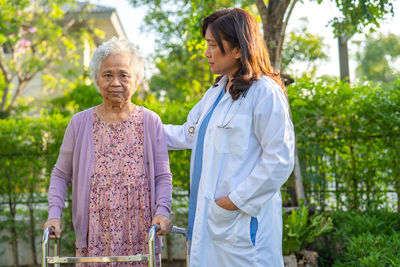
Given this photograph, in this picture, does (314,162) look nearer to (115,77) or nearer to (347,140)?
(347,140)

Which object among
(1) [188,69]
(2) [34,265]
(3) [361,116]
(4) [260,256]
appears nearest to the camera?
(4) [260,256]

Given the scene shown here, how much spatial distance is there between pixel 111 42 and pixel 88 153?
1.98ft

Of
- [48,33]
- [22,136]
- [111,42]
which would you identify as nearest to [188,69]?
[48,33]

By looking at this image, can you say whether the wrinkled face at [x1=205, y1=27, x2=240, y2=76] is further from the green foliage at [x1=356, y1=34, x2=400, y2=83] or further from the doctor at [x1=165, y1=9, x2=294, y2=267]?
the green foliage at [x1=356, y1=34, x2=400, y2=83]

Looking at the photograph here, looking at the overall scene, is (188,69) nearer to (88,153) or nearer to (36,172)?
(36,172)

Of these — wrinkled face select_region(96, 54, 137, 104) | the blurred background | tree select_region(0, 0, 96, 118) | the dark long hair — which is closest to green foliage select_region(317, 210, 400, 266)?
the blurred background

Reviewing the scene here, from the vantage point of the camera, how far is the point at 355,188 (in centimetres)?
513

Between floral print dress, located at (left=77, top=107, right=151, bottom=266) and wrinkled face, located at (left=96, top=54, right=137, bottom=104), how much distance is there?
0.84 ft

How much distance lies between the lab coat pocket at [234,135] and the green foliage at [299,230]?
2242mm

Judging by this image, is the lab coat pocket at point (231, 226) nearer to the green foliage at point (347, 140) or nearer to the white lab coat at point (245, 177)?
the white lab coat at point (245, 177)

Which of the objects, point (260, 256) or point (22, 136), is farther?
point (22, 136)

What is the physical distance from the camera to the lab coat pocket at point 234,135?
2.05m

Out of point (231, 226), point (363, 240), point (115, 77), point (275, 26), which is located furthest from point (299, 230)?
point (115, 77)

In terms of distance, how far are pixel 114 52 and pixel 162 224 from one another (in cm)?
93
